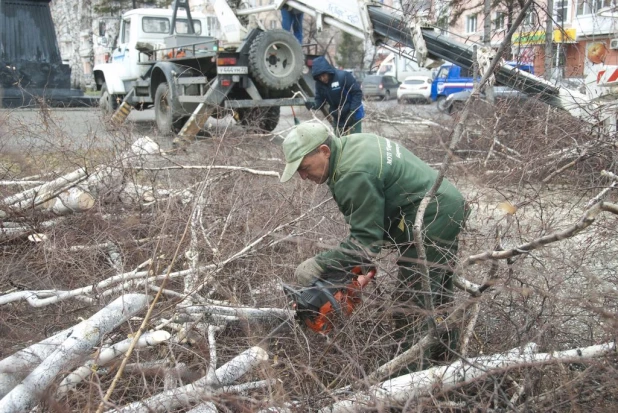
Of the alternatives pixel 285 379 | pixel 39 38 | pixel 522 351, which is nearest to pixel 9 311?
pixel 285 379

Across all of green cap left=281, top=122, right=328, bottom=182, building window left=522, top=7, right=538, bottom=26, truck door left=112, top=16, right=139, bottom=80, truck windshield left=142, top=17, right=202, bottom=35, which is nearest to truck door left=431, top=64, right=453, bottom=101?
truck windshield left=142, top=17, right=202, bottom=35

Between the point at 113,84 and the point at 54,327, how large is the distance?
1014 centimetres

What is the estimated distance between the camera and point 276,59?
959 cm

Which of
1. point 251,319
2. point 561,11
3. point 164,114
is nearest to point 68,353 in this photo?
point 251,319

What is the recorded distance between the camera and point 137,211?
4832 mm

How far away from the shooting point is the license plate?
923cm

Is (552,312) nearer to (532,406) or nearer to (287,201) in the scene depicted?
(532,406)

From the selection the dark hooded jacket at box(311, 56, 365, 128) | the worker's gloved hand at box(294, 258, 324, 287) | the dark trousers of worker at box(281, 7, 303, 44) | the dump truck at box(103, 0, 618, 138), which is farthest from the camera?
the dark trousers of worker at box(281, 7, 303, 44)

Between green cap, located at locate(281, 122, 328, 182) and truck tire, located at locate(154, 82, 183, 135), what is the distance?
749 centimetres

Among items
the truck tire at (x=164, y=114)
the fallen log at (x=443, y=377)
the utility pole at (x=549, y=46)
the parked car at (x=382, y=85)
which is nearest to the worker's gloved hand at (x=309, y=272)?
the fallen log at (x=443, y=377)

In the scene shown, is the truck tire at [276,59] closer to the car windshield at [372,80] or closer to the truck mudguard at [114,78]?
the truck mudguard at [114,78]

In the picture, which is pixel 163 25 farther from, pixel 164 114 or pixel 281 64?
pixel 281 64

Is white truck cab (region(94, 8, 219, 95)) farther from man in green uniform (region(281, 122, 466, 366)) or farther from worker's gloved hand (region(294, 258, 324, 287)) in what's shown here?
worker's gloved hand (region(294, 258, 324, 287))

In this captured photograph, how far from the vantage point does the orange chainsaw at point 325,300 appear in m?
2.92
